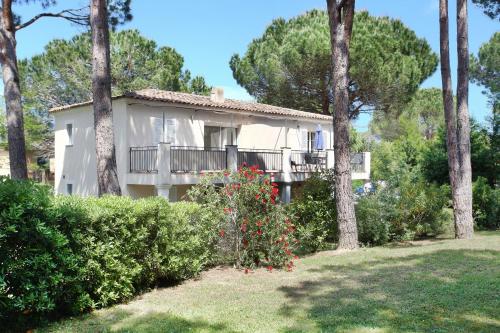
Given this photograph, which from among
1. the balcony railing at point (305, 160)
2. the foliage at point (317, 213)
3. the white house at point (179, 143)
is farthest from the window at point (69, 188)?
the foliage at point (317, 213)

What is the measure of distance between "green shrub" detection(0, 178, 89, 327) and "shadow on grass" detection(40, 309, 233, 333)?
418mm

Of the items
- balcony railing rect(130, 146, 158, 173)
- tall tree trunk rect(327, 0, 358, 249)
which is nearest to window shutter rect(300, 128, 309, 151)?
balcony railing rect(130, 146, 158, 173)

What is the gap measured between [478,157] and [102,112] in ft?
50.9

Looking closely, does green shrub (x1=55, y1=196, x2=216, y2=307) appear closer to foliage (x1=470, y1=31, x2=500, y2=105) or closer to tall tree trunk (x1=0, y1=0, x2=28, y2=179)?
tall tree trunk (x1=0, y1=0, x2=28, y2=179)

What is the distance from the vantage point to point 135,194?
59.3 feet

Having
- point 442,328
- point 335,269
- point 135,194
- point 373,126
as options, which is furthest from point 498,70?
point 442,328

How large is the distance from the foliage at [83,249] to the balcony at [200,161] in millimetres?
7203

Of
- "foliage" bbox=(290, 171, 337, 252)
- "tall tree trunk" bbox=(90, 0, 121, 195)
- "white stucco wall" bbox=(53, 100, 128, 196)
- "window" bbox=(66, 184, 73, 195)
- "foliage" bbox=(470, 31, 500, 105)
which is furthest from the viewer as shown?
"foliage" bbox=(470, 31, 500, 105)

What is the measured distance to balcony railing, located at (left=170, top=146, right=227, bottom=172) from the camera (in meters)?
16.7

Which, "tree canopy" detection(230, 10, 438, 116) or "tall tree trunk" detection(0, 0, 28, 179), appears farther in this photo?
"tree canopy" detection(230, 10, 438, 116)

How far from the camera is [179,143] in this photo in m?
19.4

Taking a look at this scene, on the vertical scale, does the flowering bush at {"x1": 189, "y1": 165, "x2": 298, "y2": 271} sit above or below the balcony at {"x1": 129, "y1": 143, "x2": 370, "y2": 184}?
below

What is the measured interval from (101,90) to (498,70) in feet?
89.1

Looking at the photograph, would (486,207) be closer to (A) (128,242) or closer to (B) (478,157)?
(B) (478,157)
